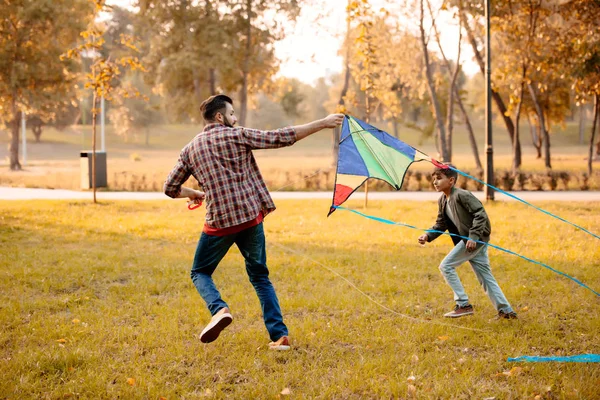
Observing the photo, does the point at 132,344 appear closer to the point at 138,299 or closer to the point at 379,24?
the point at 138,299

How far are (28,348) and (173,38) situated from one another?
26490 mm

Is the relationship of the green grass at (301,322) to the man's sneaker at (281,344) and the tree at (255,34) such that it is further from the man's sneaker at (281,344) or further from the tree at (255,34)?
the tree at (255,34)

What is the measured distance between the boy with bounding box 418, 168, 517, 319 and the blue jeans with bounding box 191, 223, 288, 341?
168cm

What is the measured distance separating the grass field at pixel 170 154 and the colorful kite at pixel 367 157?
15390 millimetres

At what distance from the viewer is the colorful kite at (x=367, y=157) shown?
5609mm

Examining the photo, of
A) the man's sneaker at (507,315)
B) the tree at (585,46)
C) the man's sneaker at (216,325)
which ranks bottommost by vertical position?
the man's sneaker at (507,315)

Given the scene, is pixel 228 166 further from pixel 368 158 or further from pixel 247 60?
pixel 247 60

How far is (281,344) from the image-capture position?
5.20 meters

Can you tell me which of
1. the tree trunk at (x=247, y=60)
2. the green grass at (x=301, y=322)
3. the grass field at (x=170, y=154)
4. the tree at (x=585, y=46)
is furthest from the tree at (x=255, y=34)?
the green grass at (x=301, y=322)

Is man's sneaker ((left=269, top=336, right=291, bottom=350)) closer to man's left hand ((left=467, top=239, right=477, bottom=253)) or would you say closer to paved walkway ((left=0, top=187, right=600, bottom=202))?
man's left hand ((left=467, top=239, right=477, bottom=253))

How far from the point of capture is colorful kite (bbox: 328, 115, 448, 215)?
18.4 ft

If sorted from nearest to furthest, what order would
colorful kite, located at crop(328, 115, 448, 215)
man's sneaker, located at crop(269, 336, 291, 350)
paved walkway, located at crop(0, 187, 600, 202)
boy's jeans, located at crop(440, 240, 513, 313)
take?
man's sneaker, located at crop(269, 336, 291, 350)
colorful kite, located at crop(328, 115, 448, 215)
boy's jeans, located at crop(440, 240, 513, 313)
paved walkway, located at crop(0, 187, 600, 202)

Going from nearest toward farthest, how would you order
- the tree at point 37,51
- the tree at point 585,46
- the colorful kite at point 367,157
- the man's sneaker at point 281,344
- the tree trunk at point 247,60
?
the man's sneaker at point 281,344 < the colorful kite at point 367,157 < the tree at point 585,46 < the tree at point 37,51 < the tree trunk at point 247,60

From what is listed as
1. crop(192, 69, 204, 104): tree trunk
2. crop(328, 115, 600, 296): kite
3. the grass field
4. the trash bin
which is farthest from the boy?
crop(192, 69, 204, 104): tree trunk
